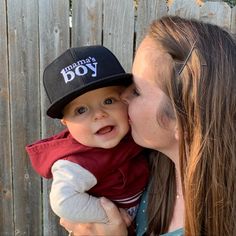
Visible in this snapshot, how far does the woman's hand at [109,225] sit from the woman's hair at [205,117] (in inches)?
14.6

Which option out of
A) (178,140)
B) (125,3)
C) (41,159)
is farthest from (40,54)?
(178,140)

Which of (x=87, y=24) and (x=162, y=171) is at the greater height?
(x=87, y=24)

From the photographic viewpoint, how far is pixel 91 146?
1979 millimetres

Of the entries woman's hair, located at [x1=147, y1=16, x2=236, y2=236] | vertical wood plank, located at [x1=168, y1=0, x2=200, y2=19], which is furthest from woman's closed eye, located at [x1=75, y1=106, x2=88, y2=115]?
vertical wood plank, located at [x1=168, y1=0, x2=200, y2=19]

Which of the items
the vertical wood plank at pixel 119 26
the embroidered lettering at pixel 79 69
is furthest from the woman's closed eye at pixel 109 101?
the vertical wood plank at pixel 119 26

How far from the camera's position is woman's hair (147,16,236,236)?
165 cm

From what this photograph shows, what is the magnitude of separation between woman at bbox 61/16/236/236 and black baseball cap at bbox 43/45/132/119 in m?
0.11

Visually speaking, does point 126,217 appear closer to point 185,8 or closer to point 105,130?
point 105,130

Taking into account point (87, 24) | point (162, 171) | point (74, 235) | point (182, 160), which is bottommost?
point (74, 235)

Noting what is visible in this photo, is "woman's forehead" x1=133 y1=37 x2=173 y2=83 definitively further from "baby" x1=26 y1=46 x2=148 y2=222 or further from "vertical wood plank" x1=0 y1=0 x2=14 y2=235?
"vertical wood plank" x1=0 y1=0 x2=14 y2=235

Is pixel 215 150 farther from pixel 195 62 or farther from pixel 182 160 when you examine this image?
pixel 195 62

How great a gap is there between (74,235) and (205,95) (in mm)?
961

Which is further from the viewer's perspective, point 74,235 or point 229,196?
point 74,235

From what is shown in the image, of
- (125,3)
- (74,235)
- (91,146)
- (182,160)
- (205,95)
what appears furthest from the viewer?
(125,3)
